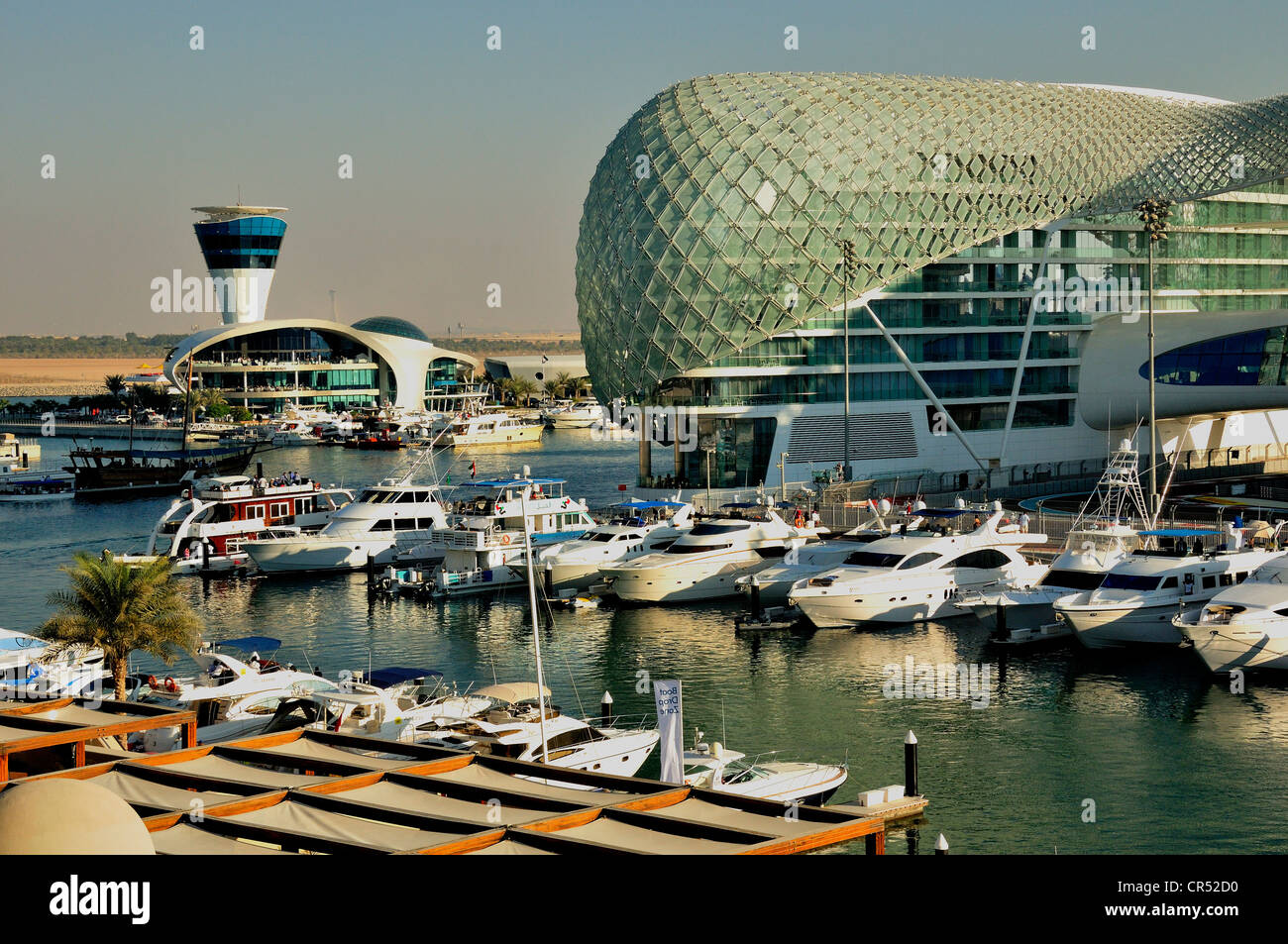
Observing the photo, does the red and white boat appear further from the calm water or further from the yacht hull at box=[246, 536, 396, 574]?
the calm water

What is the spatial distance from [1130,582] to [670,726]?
19639 millimetres

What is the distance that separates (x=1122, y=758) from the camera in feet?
106

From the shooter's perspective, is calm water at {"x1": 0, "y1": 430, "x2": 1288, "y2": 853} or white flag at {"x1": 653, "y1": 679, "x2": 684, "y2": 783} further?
calm water at {"x1": 0, "y1": 430, "x2": 1288, "y2": 853}

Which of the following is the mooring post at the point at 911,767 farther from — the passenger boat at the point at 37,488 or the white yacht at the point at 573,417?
the white yacht at the point at 573,417

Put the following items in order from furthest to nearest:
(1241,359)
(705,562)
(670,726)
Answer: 1. (1241,359)
2. (705,562)
3. (670,726)

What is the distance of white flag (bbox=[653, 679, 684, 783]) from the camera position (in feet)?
90.5

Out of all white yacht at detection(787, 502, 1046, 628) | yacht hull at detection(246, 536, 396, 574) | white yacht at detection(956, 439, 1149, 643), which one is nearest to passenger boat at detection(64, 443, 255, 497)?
yacht hull at detection(246, 536, 396, 574)

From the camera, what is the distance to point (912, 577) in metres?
48.0

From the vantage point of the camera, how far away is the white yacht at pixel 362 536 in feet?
204

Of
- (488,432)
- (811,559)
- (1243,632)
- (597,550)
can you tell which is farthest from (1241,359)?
(488,432)

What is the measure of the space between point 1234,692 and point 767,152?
146 feet

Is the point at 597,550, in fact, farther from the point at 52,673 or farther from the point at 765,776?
the point at 765,776

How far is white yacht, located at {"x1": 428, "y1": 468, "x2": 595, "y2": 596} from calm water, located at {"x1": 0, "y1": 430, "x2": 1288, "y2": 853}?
53.8 inches
